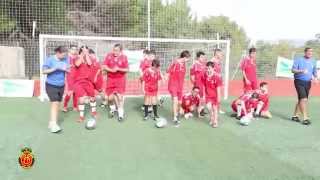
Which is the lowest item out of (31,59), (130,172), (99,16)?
(130,172)

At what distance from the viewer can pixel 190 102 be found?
11.4m

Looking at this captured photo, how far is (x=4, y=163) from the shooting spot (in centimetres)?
729

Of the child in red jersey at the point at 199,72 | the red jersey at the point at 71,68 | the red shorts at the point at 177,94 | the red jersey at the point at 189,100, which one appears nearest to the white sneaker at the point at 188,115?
the red jersey at the point at 189,100

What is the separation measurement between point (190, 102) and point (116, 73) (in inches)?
70.2

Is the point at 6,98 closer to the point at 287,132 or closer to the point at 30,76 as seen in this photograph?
the point at 30,76

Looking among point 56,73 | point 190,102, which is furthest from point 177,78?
point 56,73

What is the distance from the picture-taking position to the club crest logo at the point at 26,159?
7199 mm

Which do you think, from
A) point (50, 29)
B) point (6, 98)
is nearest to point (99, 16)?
point (50, 29)

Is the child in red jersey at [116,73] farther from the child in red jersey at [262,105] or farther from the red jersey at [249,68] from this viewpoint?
the child in red jersey at [262,105]

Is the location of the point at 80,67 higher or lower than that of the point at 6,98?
higher

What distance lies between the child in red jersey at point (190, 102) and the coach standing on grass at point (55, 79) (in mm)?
3056

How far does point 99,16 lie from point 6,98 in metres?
7.90

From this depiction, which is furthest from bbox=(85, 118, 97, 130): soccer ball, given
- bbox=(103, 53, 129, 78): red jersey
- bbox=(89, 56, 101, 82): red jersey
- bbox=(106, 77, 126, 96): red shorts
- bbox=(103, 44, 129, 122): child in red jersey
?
bbox=(103, 53, 129, 78): red jersey

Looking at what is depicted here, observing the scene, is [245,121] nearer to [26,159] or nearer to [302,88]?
[302,88]
